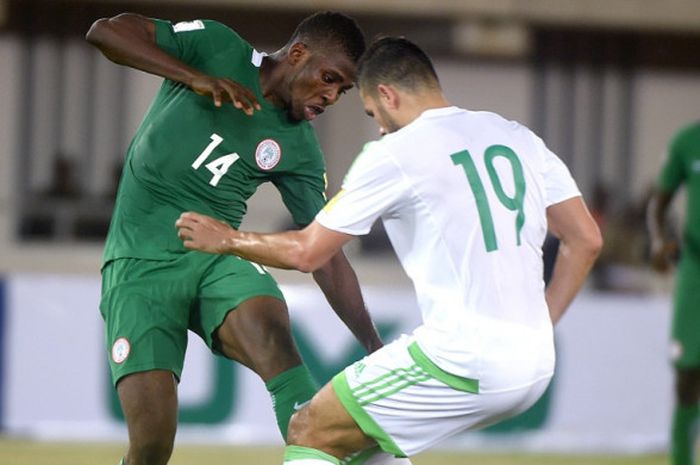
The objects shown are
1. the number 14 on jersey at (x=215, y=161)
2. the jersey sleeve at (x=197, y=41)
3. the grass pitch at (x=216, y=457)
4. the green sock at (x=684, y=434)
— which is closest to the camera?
the jersey sleeve at (x=197, y=41)

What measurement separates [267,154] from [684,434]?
12.7ft

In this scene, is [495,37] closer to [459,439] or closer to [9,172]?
[9,172]

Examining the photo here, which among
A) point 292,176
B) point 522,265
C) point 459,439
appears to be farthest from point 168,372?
point 459,439

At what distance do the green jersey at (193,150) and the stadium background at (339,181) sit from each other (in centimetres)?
500

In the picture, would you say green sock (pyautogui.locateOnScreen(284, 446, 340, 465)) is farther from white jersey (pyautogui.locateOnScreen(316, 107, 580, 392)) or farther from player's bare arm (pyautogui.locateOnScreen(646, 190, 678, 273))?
player's bare arm (pyautogui.locateOnScreen(646, 190, 678, 273))

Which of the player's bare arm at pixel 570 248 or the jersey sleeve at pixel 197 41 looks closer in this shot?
the player's bare arm at pixel 570 248

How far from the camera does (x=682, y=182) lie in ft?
30.6

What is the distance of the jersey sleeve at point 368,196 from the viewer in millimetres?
5123

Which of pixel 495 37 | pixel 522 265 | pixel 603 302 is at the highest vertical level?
pixel 522 265

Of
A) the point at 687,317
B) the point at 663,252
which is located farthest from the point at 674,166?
the point at 687,317

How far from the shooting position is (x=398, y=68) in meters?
5.31

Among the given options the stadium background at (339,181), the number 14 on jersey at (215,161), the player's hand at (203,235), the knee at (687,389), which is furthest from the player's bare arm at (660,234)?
the player's hand at (203,235)

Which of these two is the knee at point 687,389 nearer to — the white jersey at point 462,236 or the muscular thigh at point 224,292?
the muscular thigh at point 224,292

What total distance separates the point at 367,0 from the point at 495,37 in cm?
173
